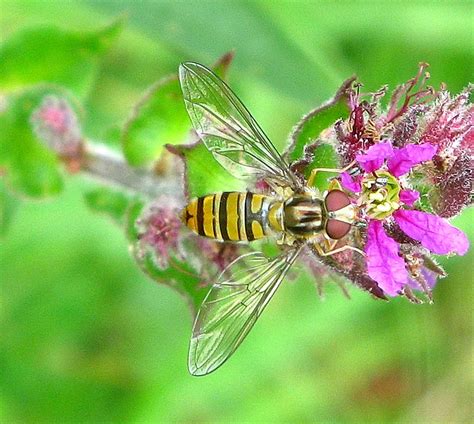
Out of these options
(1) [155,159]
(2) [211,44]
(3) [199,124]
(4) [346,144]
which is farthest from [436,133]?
(2) [211,44]

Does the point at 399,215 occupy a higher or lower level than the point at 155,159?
lower

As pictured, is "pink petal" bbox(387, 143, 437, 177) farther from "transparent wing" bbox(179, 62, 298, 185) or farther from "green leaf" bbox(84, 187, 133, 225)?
"green leaf" bbox(84, 187, 133, 225)

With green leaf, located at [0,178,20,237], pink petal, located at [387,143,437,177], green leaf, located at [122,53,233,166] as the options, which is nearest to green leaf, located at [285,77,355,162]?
pink petal, located at [387,143,437,177]

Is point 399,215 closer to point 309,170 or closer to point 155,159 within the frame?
point 309,170

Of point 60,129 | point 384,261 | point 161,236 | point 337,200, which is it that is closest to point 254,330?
point 60,129

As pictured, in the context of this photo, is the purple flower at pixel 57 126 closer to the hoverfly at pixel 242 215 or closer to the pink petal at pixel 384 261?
the hoverfly at pixel 242 215
